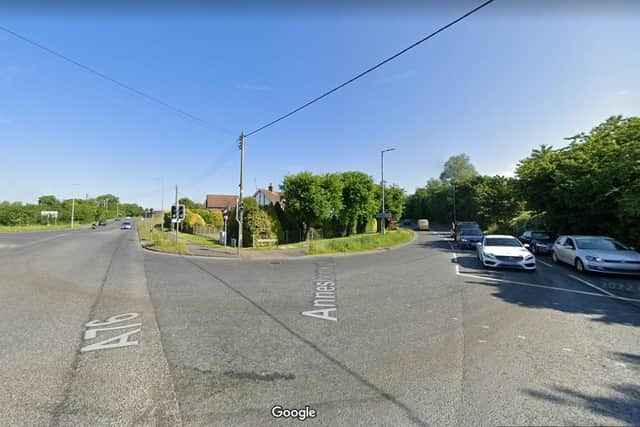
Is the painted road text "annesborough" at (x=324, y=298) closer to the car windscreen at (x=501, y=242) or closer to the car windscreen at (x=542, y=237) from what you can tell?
the car windscreen at (x=501, y=242)

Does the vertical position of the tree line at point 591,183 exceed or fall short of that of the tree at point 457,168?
it falls short

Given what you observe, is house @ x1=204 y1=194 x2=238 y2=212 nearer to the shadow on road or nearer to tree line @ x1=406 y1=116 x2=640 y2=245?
tree line @ x1=406 y1=116 x2=640 y2=245

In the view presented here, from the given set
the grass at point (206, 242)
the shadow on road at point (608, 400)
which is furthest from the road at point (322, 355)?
the grass at point (206, 242)

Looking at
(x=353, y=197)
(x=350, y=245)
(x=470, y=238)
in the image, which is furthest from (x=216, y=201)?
(x=470, y=238)

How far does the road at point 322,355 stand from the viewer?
2.50 metres

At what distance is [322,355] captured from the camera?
11.8 feet

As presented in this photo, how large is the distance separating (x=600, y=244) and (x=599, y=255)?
1453 mm

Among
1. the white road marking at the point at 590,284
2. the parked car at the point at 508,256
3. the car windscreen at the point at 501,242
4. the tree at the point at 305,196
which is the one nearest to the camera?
the white road marking at the point at 590,284

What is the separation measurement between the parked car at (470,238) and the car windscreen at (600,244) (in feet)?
21.1

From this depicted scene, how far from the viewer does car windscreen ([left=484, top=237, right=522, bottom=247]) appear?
1097cm

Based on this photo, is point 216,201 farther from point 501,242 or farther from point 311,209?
point 501,242

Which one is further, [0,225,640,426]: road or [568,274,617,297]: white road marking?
[568,274,617,297]: white road marking

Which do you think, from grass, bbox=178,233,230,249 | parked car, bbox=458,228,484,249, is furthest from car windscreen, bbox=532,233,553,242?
grass, bbox=178,233,230,249

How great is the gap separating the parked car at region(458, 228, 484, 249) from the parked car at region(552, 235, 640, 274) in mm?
5961
